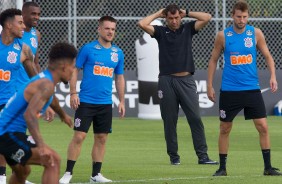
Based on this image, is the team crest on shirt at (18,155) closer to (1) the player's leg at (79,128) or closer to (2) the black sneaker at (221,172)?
(1) the player's leg at (79,128)

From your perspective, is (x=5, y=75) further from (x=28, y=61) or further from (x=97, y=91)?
(x=97, y=91)

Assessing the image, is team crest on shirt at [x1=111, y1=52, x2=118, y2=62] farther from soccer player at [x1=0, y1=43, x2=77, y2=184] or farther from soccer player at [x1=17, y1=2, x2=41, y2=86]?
soccer player at [x1=0, y1=43, x2=77, y2=184]

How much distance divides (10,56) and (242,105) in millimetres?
3045

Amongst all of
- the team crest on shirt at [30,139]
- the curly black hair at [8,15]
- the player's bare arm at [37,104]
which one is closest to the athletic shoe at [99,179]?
the curly black hair at [8,15]

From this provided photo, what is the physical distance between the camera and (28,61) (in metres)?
12.2

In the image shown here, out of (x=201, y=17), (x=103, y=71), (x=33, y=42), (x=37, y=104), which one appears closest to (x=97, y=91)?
(x=103, y=71)

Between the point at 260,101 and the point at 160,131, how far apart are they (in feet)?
25.5

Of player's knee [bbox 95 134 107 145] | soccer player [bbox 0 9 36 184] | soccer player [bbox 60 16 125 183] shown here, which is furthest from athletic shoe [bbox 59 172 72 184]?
soccer player [bbox 0 9 36 184]

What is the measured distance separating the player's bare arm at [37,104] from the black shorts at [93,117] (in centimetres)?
337

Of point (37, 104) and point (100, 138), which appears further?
point (100, 138)

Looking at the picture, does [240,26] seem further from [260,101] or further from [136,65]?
[136,65]

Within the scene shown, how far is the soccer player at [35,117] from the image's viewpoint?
31.4 ft

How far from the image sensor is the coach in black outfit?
603 inches

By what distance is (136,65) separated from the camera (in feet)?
84.8
